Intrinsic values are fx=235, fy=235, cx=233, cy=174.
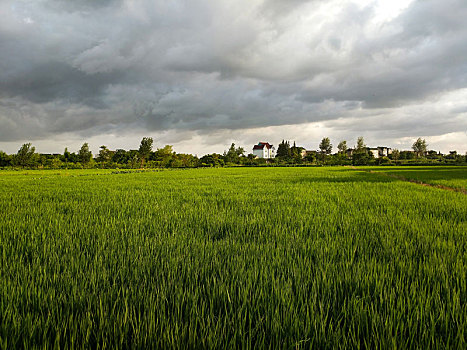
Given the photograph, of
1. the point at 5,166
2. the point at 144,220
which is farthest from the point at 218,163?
the point at 144,220

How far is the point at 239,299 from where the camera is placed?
5.44 ft

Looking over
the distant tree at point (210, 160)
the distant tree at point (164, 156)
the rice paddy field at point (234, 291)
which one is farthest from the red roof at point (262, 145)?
the rice paddy field at point (234, 291)

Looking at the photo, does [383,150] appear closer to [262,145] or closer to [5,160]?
[262,145]

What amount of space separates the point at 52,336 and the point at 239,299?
1.13 meters

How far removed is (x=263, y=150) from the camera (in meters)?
128

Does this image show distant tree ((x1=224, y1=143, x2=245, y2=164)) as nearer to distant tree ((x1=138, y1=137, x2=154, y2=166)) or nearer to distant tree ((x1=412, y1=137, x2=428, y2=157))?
distant tree ((x1=138, y1=137, x2=154, y2=166))

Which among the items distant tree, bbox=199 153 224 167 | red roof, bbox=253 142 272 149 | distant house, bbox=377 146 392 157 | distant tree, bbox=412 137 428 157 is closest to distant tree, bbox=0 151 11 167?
distant tree, bbox=199 153 224 167

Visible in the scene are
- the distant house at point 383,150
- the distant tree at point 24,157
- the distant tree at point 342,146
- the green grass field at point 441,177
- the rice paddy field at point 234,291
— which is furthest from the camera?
the distant house at point 383,150

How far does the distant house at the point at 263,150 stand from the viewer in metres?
128

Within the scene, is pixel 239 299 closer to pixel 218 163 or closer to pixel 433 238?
pixel 433 238

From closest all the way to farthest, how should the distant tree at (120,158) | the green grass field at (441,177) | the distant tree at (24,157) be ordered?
the green grass field at (441,177) < the distant tree at (24,157) < the distant tree at (120,158)

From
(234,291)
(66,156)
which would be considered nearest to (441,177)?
(234,291)

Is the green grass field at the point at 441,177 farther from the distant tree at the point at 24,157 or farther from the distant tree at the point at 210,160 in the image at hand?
the distant tree at the point at 24,157

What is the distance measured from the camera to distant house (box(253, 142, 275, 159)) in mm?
128375
